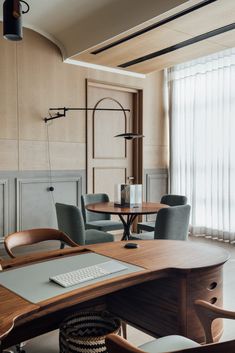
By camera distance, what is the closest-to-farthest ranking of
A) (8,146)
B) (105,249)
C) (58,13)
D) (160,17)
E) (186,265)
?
1. (186,265)
2. (105,249)
3. (160,17)
4. (58,13)
5. (8,146)

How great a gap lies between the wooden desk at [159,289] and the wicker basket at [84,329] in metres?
0.10

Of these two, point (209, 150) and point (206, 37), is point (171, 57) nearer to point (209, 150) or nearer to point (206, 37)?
point (206, 37)

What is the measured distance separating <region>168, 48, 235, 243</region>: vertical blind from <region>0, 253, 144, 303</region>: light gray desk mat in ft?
13.9

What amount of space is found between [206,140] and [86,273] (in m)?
4.86

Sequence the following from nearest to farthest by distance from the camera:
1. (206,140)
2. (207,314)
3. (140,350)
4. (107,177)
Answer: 1. (140,350)
2. (207,314)
3. (206,140)
4. (107,177)

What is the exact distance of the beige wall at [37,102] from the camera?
507 cm

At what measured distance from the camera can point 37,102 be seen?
535cm

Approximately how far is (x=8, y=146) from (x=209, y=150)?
3307mm

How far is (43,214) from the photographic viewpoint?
5.41 m

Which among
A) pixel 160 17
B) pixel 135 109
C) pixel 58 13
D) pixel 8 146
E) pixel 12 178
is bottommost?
pixel 12 178

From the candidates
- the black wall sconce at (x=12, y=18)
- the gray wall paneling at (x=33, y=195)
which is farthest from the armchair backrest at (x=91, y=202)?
the black wall sconce at (x=12, y=18)

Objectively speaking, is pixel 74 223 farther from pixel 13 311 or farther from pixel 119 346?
pixel 119 346

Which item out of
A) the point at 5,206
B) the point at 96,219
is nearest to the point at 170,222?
the point at 96,219

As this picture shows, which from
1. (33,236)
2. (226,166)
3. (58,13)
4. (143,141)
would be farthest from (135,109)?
(33,236)
